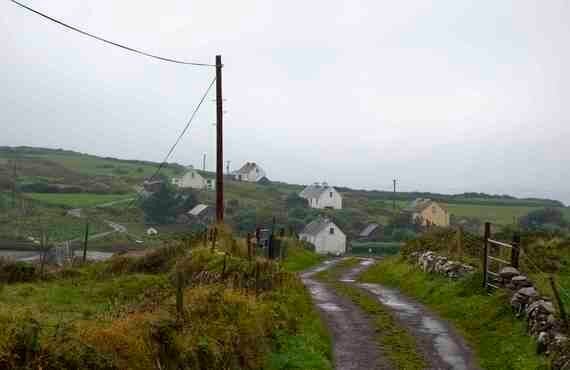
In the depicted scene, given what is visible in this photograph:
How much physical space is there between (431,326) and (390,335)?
192 cm

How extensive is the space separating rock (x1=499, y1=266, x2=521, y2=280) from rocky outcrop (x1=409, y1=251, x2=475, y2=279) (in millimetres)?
4206

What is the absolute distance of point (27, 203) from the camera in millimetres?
83562

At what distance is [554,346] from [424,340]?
368cm

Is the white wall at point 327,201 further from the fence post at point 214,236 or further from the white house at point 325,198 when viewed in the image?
the fence post at point 214,236

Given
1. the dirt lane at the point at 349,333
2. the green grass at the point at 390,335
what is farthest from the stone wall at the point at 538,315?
the dirt lane at the point at 349,333

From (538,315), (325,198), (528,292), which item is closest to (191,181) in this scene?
(325,198)

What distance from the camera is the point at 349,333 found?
54.7ft

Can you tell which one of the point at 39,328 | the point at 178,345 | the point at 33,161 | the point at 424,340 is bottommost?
the point at 424,340

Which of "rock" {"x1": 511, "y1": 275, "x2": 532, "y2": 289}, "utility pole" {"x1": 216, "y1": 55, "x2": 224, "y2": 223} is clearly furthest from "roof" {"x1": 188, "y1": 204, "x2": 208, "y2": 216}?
"rock" {"x1": 511, "y1": 275, "x2": 532, "y2": 289}

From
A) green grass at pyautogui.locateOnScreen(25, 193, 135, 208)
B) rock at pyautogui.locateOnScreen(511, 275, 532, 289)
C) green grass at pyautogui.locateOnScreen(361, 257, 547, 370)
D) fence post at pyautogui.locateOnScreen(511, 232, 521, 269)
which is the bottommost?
green grass at pyautogui.locateOnScreen(361, 257, 547, 370)

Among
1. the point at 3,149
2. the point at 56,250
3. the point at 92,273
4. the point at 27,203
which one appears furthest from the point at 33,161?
the point at 92,273

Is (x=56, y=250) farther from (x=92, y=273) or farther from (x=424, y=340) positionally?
(x=424, y=340)

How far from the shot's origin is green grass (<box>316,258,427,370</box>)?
13862 millimetres

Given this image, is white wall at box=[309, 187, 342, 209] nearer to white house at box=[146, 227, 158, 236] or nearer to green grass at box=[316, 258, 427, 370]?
white house at box=[146, 227, 158, 236]
